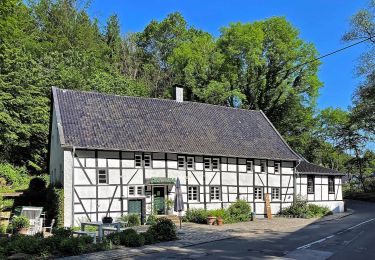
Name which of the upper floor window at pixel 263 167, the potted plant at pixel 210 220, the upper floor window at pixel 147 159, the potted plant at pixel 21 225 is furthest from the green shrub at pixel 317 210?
the potted plant at pixel 21 225

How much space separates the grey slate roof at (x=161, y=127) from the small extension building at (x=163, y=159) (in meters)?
0.07

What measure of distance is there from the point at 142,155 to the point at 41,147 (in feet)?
49.4

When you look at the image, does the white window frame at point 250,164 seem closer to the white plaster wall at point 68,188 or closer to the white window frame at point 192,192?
the white window frame at point 192,192

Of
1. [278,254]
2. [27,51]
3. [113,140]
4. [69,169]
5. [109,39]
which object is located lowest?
[278,254]

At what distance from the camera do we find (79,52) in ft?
150

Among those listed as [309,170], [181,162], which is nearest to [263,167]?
[309,170]

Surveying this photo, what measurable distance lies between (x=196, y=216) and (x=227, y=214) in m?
2.08

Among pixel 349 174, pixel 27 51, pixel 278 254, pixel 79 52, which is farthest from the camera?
pixel 349 174

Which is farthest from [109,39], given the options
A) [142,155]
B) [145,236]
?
[145,236]

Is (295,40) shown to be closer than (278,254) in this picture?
No

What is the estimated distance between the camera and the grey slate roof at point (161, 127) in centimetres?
2670

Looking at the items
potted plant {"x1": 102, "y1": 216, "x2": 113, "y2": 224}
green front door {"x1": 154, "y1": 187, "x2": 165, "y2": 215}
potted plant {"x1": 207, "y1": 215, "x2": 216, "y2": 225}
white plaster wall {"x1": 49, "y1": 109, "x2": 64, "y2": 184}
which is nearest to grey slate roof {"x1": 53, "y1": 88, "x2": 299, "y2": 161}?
white plaster wall {"x1": 49, "y1": 109, "x2": 64, "y2": 184}

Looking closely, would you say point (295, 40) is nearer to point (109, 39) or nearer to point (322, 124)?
point (322, 124)

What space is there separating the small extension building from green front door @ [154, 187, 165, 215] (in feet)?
0.20
